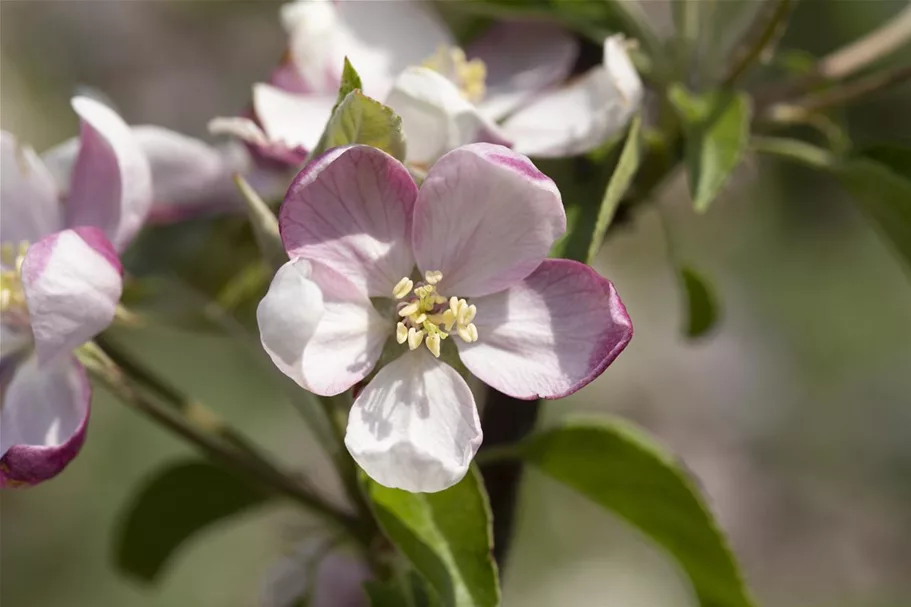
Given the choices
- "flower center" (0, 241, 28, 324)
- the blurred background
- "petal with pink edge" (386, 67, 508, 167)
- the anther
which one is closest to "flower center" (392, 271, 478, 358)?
the anther

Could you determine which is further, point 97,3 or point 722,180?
point 97,3

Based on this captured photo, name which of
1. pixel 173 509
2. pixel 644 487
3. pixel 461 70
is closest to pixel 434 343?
pixel 644 487

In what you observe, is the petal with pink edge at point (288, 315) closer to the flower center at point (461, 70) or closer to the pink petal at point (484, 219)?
the pink petal at point (484, 219)

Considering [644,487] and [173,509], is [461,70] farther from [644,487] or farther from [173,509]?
[173,509]

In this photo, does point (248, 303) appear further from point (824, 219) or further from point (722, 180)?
point (824, 219)

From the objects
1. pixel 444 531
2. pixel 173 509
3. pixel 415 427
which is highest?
pixel 415 427

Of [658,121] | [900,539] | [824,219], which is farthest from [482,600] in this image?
[824,219]

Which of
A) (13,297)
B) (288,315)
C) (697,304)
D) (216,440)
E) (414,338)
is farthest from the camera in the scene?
(697,304)
